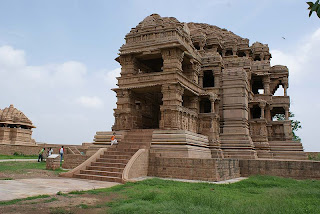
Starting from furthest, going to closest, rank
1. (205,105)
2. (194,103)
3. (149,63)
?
1. (205,105)
2. (149,63)
3. (194,103)

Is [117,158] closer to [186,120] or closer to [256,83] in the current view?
[186,120]

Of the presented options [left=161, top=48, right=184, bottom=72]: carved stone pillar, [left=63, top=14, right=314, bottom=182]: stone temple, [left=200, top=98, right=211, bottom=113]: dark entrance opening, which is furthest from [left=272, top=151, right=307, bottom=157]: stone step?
[left=161, top=48, right=184, bottom=72]: carved stone pillar

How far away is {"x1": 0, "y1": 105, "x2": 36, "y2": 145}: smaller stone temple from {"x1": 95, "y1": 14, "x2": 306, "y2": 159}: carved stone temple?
20190mm

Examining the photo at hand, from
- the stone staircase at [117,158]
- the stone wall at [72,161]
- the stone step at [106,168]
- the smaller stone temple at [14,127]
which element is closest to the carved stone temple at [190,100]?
the stone staircase at [117,158]

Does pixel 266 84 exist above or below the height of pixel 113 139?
above

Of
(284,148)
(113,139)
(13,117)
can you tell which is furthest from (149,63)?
(13,117)

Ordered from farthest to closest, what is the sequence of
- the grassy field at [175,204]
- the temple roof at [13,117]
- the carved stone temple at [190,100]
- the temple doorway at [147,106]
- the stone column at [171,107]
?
the temple roof at [13,117], the temple doorway at [147,106], the carved stone temple at [190,100], the stone column at [171,107], the grassy field at [175,204]

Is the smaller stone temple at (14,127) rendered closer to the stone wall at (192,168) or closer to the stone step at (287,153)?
the stone wall at (192,168)

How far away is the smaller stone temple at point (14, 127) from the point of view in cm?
3294

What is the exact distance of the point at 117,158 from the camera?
15180 mm

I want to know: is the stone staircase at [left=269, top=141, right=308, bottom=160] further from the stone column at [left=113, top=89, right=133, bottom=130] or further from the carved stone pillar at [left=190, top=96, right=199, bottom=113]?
the stone column at [left=113, top=89, right=133, bottom=130]

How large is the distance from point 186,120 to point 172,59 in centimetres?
403

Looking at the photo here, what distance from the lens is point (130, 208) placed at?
651cm

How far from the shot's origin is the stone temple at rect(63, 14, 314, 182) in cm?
1441
